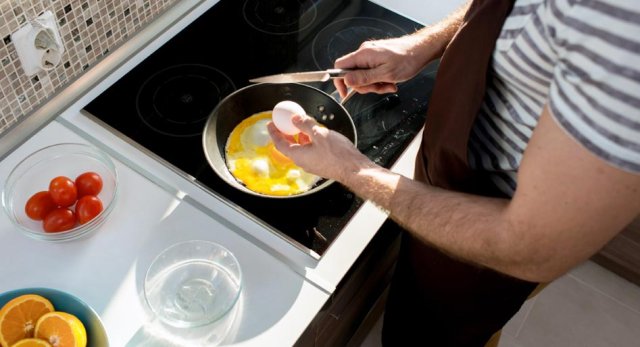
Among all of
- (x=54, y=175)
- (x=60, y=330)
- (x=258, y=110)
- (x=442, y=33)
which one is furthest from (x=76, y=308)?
(x=442, y=33)

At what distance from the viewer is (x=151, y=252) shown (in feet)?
3.28

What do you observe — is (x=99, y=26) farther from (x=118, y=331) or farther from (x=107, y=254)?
(x=118, y=331)

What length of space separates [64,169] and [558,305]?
4.79ft

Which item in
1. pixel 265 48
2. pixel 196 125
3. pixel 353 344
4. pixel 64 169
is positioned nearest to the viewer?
pixel 64 169

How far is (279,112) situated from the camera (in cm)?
107

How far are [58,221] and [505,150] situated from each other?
0.70 meters

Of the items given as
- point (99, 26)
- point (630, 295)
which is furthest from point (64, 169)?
point (630, 295)

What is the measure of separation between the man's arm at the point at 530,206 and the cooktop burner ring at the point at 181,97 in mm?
283

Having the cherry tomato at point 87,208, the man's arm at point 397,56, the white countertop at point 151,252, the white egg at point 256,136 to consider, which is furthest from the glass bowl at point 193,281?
the man's arm at point 397,56

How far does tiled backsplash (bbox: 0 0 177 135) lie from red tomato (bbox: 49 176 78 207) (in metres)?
0.19

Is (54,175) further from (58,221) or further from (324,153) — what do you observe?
(324,153)

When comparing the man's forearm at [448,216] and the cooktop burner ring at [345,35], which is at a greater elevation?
the man's forearm at [448,216]

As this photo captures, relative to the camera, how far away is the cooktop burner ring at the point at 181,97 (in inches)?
45.9

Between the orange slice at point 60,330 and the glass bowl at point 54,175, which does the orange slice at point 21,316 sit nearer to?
the orange slice at point 60,330
